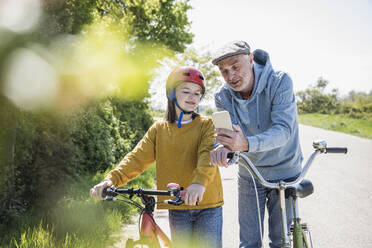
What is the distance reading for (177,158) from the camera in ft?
8.38

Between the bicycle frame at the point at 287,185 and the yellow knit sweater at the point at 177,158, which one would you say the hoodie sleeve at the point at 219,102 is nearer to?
the yellow knit sweater at the point at 177,158

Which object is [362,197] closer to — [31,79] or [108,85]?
[108,85]

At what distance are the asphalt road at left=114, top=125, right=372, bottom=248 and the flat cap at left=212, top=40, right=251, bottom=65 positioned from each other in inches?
120

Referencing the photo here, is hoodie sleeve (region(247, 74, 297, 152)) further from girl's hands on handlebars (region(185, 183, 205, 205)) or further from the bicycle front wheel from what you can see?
the bicycle front wheel

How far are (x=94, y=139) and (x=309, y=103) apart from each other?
220 ft

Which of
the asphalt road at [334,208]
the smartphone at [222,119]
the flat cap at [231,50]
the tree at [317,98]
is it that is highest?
the tree at [317,98]

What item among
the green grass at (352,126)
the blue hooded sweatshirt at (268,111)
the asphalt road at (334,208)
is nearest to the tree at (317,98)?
the green grass at (352,126)

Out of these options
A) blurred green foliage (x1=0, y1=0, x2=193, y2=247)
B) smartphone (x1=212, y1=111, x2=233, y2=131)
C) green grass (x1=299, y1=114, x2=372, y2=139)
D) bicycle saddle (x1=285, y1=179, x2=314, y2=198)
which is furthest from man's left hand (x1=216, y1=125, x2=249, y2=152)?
green grass (x1=299, y1=114, x2=372, y2=139)

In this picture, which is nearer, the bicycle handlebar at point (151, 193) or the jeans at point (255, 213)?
the bicycle handlebar at point (151, 193)

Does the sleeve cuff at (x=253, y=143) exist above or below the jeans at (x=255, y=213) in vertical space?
above

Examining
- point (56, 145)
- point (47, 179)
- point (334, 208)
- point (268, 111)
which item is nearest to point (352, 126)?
point (334, 208)

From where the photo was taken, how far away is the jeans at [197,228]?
2426mm

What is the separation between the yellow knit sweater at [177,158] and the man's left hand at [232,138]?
48cm

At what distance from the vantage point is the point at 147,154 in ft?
8.75
